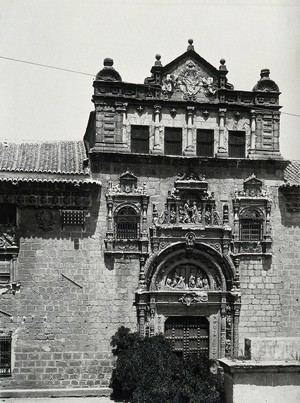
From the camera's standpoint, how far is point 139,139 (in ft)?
64.6

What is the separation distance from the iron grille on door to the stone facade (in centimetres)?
4

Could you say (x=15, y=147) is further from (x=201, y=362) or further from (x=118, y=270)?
(x=201, y=362)

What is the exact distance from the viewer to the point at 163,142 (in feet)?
64.8

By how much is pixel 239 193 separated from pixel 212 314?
443 cm

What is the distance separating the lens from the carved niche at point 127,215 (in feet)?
62.8

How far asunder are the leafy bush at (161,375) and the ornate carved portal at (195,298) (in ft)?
5.56

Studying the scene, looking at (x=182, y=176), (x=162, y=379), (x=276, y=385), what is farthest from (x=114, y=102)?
(x=276, y=385)

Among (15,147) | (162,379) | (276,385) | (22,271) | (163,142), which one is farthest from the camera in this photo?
(15,147)

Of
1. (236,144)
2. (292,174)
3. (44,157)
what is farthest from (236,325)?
(44,157)

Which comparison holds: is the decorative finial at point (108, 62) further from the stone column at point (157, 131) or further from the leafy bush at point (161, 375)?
the leafy bush at point (161, 375)

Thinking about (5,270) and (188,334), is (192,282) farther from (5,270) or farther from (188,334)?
(5,270)

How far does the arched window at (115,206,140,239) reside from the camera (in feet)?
63.2

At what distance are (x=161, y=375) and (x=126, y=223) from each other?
5.64 meters

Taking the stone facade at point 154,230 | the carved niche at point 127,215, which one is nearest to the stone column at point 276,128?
the stone facade at point 154,230
